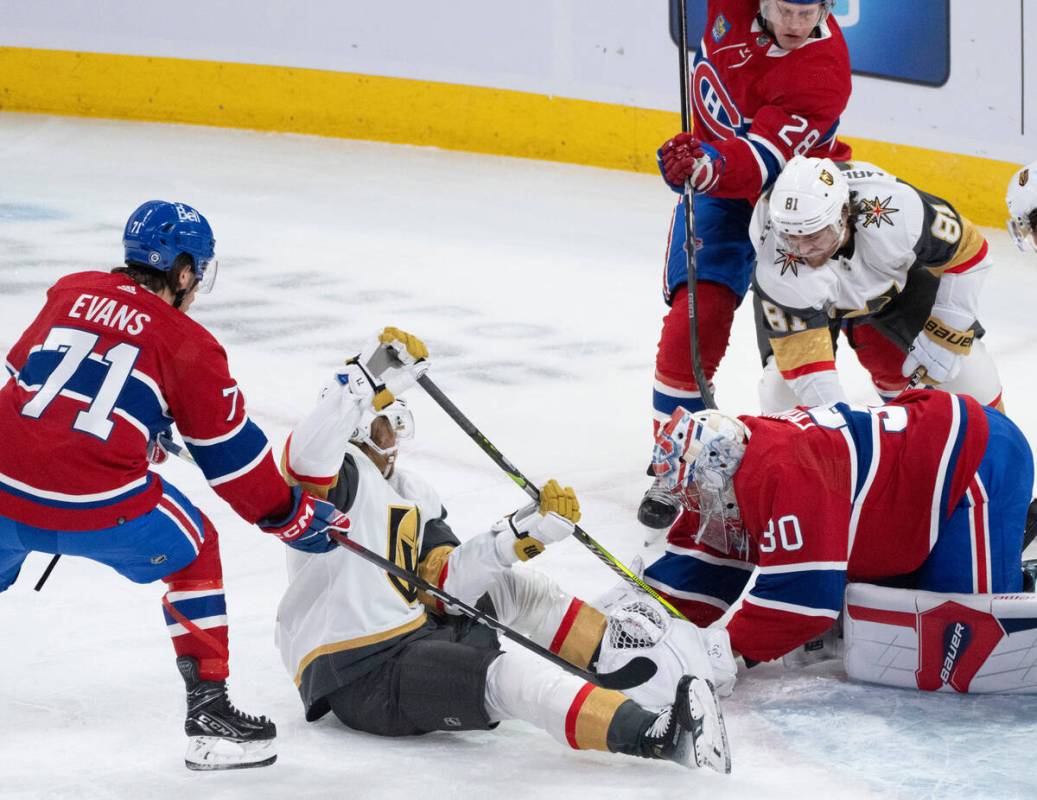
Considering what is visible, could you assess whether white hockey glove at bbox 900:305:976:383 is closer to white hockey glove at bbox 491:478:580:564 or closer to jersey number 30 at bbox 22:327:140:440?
white hockey glove at bbox 491:478:580:564

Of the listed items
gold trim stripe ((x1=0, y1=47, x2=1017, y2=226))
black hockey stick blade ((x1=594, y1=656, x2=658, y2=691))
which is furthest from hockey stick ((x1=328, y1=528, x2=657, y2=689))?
gold trim stripe ((x1=0, y1=47, x2=1017, y2=226))

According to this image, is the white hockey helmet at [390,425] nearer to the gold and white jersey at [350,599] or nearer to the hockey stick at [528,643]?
the gold and white jersey at [350,599]

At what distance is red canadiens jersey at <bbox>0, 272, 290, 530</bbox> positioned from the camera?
258 centimetres

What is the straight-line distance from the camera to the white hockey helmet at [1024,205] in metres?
3.53

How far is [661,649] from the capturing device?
288 cm

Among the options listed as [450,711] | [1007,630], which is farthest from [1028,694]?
[450,711]

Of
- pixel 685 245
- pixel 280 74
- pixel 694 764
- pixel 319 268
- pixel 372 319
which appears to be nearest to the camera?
pixel 694 764

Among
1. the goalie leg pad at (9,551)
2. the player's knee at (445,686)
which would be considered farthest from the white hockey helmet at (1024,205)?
Answer: the goalie leg pad at (9,551)

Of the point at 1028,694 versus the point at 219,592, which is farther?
the point at 1028,694

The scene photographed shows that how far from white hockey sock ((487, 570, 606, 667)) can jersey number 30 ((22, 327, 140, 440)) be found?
2.56 ft

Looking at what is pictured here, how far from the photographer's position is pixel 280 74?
768 centimetres

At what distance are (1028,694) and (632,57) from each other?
4458 mm

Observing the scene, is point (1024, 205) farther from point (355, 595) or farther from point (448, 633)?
point (355, 595)

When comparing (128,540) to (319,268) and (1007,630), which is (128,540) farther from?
(319,268)
